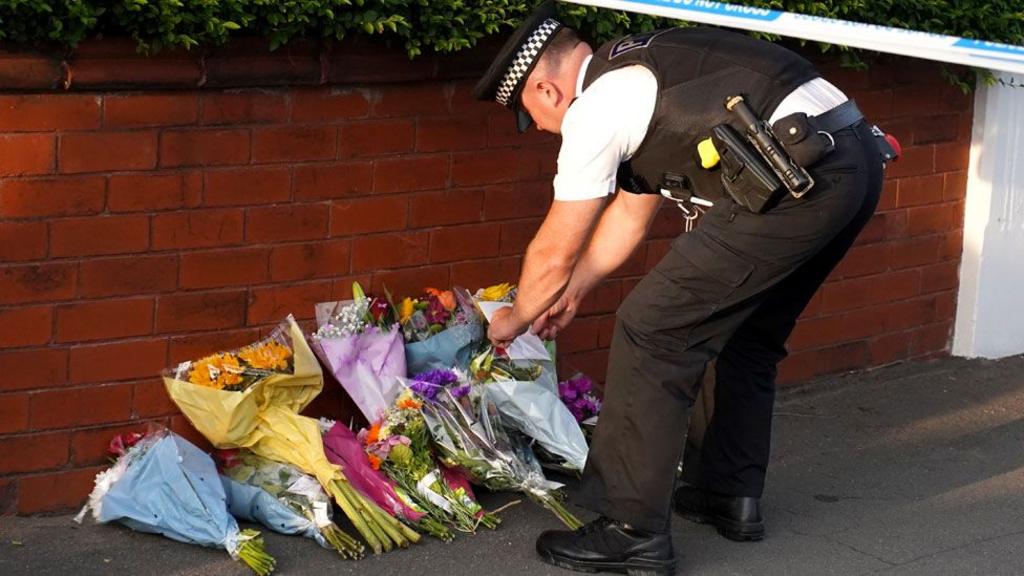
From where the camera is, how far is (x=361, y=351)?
4594mm

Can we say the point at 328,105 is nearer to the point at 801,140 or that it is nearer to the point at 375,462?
the point at 375,462

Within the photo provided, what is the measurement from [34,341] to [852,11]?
3237 millimetres

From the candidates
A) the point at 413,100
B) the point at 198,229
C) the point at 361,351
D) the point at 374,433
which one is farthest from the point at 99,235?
the point at 413,100

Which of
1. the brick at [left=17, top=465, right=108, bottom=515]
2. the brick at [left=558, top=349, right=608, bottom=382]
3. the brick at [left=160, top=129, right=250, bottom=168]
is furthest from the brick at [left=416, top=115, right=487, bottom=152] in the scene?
the brick at [left=17, top=465, right=108, bottom=515]

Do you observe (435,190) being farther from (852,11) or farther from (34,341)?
(852,11)

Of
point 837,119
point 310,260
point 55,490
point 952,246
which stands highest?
point 837,119

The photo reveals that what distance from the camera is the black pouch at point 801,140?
3.77 meters

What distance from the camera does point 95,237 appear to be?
13.7ft

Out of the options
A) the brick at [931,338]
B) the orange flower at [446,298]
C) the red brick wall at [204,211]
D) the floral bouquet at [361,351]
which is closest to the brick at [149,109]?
the red brick wall at [204,211]

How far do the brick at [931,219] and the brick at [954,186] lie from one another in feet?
0.13

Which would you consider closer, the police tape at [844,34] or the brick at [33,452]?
the police tape at [844,34]

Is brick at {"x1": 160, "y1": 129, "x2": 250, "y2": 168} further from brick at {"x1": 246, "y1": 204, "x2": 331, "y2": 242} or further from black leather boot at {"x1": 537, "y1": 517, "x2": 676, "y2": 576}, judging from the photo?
black leather boot at {"x1": 537, "y1": 517, "x2": 676, "y2": 576}

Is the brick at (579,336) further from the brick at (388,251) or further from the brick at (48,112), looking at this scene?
the brick at (48,112)

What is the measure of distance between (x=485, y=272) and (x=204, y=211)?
→ 3.51 feet
